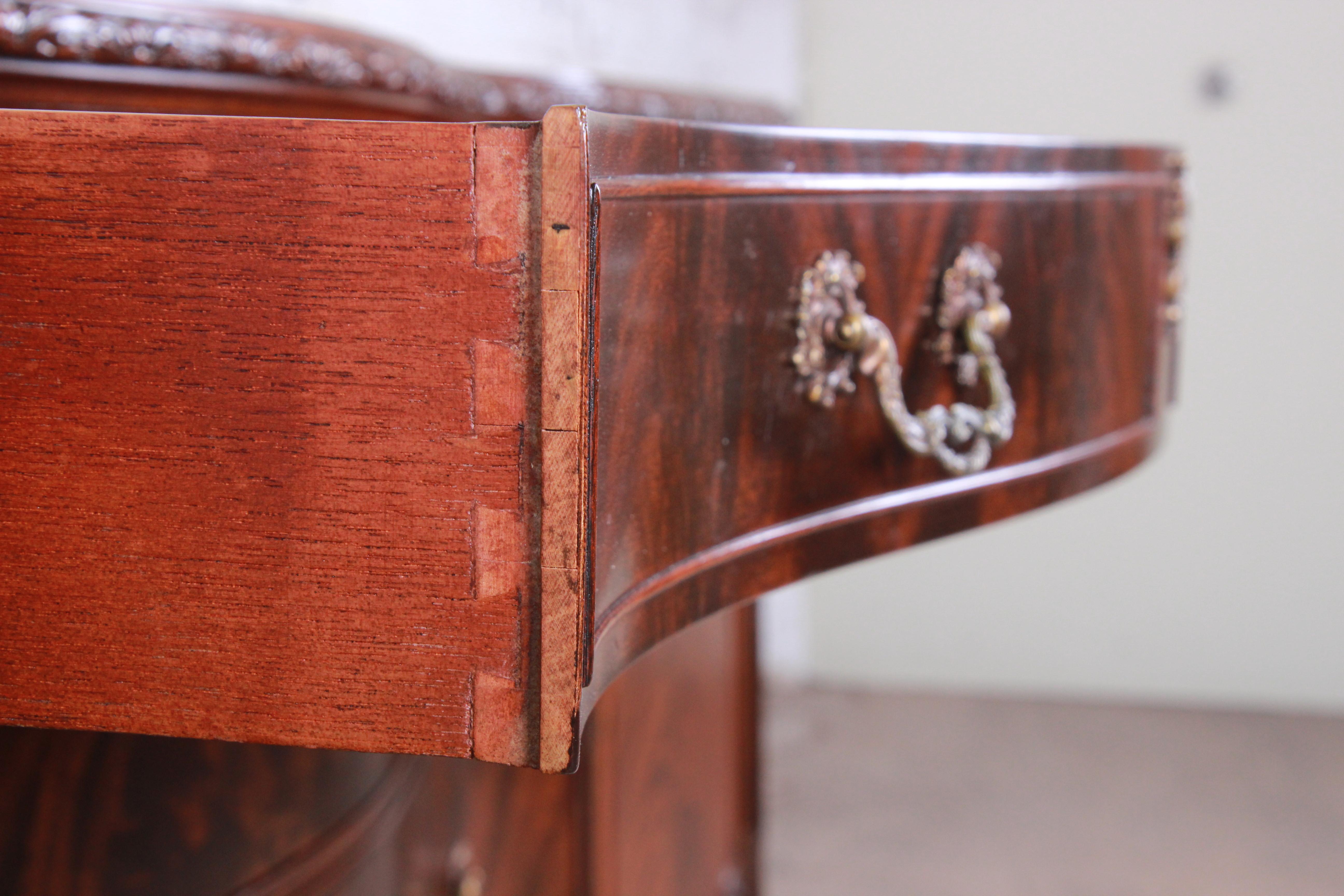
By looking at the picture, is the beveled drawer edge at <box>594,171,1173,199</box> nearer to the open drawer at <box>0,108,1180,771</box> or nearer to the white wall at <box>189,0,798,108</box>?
the open drawer at <box>0,108,1180,771</box>

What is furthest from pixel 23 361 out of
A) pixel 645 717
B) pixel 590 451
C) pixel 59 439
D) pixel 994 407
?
pixel 645 717

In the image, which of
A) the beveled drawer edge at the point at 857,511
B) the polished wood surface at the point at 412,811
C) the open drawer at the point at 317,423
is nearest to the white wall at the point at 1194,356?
the polished wood surface at the point at 412,811

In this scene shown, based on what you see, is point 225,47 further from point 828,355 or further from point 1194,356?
point 1194,356

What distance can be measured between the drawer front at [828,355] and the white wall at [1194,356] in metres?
1.46

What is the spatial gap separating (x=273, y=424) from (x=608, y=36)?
1540 mm

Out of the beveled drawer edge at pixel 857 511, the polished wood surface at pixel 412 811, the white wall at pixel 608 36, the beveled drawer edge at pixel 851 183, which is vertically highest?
the white wall at pixel 608 36

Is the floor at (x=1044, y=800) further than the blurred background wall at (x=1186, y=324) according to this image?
No

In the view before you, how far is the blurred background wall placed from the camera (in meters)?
1.88

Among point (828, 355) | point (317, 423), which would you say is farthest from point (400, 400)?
point (828, 355)

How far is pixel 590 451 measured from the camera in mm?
266

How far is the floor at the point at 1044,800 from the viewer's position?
1.45 metres

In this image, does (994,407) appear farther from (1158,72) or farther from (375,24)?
(1158,72)

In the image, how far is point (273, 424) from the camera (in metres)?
0.27

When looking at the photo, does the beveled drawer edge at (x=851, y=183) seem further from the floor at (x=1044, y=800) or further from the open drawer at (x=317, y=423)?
the floor at (x=1044, y=800)
